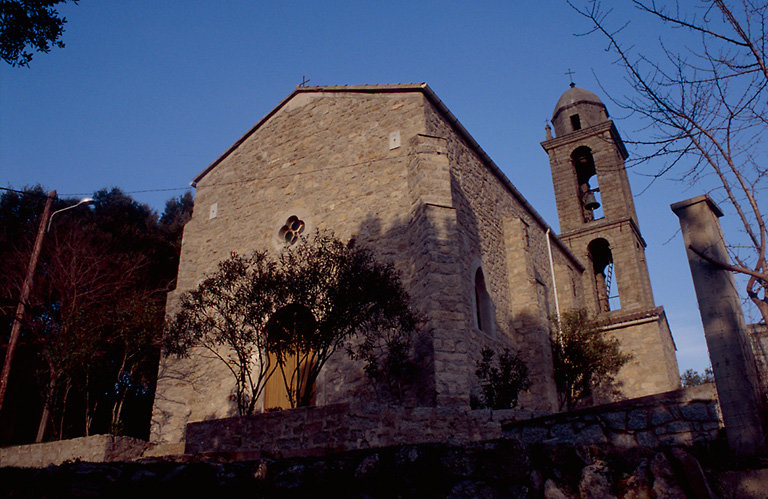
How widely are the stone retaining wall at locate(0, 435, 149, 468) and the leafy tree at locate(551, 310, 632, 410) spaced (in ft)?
32.4

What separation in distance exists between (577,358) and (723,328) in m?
10.3

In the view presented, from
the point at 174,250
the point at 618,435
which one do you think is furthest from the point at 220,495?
the point at 174,250

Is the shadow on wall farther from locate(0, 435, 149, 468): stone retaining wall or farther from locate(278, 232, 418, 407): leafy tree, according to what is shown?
locate(0, 435, 149, 468): stone retaining wall

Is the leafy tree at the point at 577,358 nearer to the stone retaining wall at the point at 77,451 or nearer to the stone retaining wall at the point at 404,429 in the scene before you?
the stone retaining wall at the point at 404,429

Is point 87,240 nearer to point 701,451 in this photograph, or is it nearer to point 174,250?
point 174,250

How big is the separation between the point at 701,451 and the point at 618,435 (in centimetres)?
68

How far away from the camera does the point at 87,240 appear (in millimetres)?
18734

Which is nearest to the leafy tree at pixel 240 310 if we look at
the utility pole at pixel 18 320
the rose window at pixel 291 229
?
the rose window at pixel 291 229

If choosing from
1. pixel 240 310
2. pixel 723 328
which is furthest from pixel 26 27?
pixel 723 328

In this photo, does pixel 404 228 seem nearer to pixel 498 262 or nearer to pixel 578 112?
pixel 498 262

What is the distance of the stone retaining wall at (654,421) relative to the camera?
506 centimetres

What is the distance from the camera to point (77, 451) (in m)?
9.90

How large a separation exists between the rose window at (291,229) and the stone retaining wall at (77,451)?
5559 mm

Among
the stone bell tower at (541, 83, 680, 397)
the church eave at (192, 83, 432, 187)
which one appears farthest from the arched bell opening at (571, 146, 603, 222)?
the church eave at (192, 83, 432, 187)
